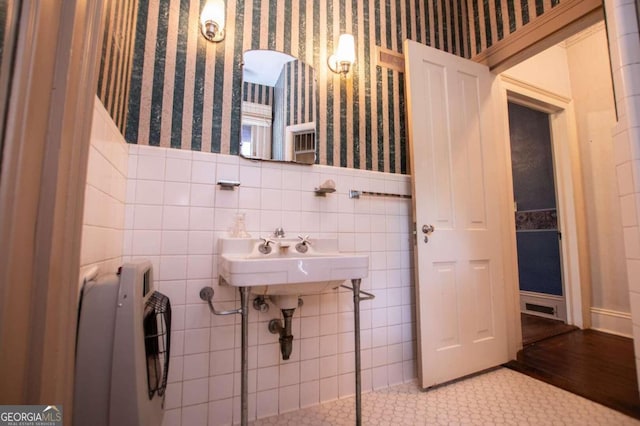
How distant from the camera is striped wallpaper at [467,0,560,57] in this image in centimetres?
165

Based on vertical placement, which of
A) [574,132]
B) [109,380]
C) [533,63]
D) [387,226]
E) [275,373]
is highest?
[533,63]

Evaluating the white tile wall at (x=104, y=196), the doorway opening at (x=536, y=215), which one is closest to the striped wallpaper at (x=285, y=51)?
the white tile wall at (x=104, y=196)

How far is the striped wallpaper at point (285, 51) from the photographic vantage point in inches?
51.2

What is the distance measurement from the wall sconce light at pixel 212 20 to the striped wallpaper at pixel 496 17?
1.81 meters

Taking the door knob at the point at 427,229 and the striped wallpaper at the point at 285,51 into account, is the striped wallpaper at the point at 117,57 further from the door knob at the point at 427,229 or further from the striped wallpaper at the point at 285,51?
the door knob at the point at 427,229

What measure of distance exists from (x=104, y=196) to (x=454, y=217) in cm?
182

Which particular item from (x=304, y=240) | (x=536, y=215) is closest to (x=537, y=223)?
(x=536, y=215)

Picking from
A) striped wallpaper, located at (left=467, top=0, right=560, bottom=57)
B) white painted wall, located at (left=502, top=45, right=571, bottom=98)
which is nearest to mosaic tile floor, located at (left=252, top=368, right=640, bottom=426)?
striped wallpaper, located at (left=467, top=0, right=560, bottom=57)

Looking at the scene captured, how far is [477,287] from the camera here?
175cm

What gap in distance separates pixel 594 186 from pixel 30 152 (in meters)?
3.85

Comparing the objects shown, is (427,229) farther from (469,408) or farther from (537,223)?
(537,223)

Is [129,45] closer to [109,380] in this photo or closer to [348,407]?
[109,380]

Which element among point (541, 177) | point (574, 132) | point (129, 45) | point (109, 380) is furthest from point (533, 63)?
point (109, 380)

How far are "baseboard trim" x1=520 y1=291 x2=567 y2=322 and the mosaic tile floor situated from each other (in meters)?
1.51
